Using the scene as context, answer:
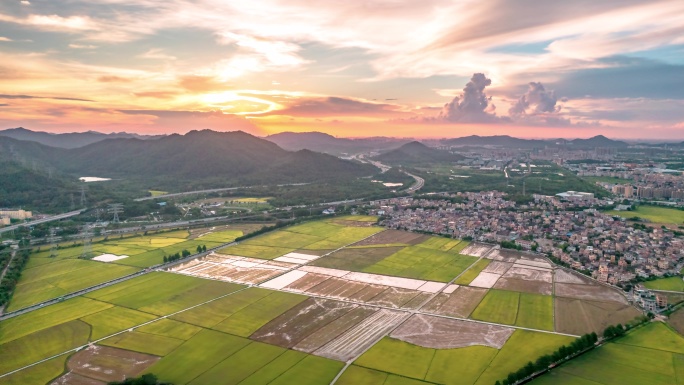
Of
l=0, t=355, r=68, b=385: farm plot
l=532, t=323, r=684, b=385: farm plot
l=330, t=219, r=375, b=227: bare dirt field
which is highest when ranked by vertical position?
l=330, t=219, r=375, b=227: bare dirt field

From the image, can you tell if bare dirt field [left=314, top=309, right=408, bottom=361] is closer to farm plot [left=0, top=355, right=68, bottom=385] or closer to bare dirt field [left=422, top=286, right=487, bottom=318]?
bare dirt field [left=422, top=286, right=487, bottom=318]

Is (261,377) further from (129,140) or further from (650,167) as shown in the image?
(129,140)

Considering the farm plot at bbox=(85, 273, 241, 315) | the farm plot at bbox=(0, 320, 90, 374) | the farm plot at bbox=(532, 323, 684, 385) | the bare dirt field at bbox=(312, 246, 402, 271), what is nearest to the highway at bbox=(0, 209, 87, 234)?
the farm plot at bbox=(85, 273, 241, 315)

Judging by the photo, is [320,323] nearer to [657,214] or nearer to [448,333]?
[448,333]

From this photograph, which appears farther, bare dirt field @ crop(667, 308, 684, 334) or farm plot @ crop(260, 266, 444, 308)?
farm plot @ crop(260, 266, 444, 308)

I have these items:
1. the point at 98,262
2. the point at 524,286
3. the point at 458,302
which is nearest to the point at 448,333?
the point at 458,302

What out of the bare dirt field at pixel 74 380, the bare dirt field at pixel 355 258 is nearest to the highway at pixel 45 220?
the bare dirt field at pixel 355 258

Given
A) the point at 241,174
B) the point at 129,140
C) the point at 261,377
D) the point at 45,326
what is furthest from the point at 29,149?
the point at 261,377

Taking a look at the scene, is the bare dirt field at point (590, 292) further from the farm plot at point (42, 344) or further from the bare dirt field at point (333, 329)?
the farm plot at point (42, 344)
